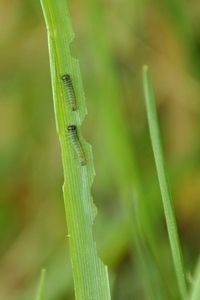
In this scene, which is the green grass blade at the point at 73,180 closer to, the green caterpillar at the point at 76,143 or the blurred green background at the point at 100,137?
the green caterpillar at the point at 76,143

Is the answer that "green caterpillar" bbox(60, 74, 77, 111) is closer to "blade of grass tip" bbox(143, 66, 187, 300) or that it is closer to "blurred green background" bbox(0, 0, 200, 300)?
"blade of grass tip" bbox(143, 66, 187, 300)

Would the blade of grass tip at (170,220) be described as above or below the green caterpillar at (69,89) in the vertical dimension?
below

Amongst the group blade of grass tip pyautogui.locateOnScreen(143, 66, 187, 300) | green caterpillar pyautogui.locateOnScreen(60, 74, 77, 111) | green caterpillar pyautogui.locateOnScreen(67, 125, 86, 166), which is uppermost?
green caterpillar pyautogui.locateOnScreen(60, 74, 77, 111)

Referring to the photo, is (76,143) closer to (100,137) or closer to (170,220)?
(170,220)

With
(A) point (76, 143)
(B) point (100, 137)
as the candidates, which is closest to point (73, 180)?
(A) point (76, 143)

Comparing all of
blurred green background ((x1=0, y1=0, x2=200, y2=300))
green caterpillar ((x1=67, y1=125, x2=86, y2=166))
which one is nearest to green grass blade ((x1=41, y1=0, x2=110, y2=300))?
green caterpillar ((x1=67, y1=125, x2=86, y2=166))

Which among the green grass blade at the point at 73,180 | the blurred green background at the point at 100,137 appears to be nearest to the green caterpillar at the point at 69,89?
the green grass blade at the point at 73,180
